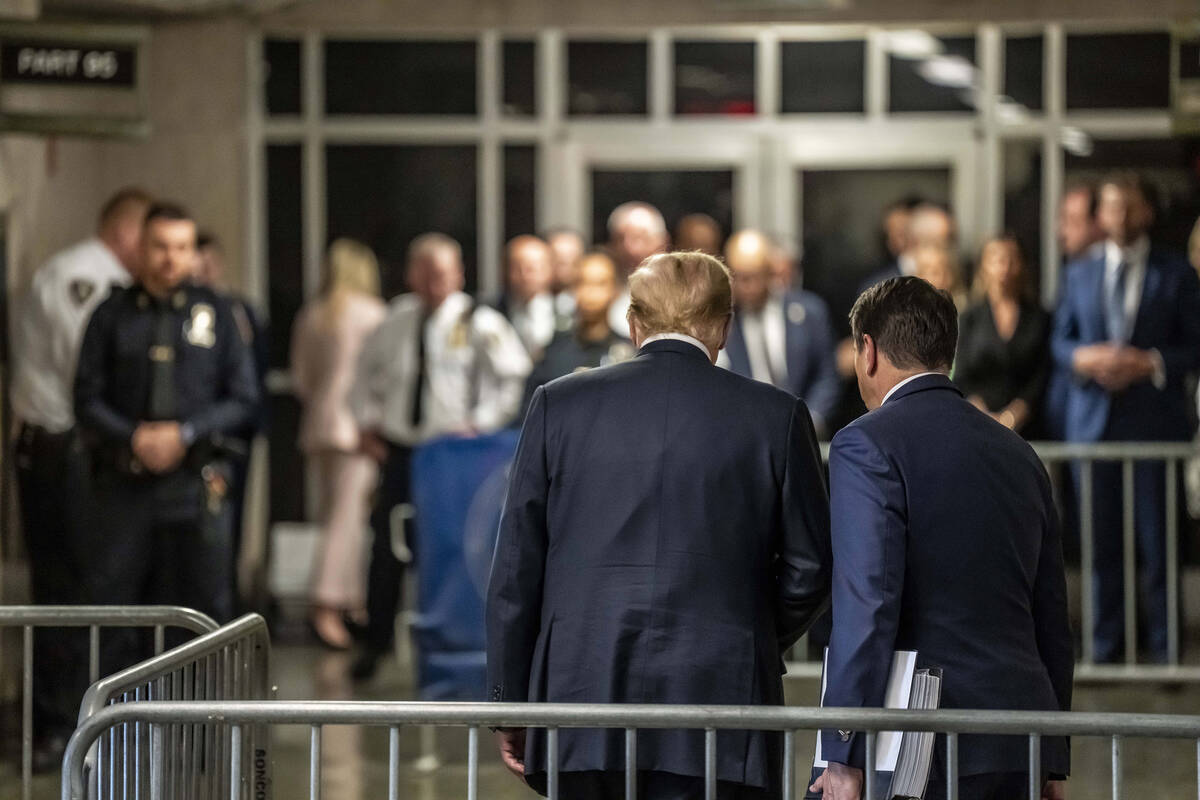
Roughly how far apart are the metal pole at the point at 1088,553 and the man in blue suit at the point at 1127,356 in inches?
2.9

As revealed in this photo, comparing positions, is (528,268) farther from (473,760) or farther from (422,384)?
(473,760)

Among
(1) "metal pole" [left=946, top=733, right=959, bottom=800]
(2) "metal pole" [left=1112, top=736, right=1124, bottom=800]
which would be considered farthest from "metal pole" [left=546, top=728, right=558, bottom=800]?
(2) "metal pole" [left=1112, top=736, right=1124, bottom=800]

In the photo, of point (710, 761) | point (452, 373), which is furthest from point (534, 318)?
point (710, 761)

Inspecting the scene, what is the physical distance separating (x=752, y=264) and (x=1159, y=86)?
325 cm

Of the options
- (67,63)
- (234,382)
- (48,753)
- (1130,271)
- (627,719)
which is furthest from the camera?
(1130,271)

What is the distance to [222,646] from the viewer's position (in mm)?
3955

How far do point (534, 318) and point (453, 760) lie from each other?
2907mm

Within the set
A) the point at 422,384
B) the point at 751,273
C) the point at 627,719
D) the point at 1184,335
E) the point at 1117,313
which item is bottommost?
the point at 627,719

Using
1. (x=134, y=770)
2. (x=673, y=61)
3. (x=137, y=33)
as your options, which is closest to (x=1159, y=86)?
(x=673, y=61)

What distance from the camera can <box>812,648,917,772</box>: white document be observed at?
3490mm

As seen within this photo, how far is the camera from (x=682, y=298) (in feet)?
13.2

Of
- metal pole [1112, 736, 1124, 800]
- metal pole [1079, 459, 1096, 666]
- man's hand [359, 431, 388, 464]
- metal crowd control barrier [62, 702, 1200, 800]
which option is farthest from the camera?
man's hand [359, 431, 388, 464]

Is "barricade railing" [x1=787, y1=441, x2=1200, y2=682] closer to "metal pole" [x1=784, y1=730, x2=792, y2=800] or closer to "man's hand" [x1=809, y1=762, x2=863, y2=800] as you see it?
"man's hand" [x1=809, y1=762, x2=863, y2=800]

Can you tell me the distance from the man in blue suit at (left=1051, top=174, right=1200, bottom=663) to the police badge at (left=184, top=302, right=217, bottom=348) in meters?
4.14
